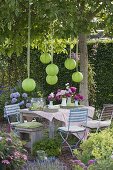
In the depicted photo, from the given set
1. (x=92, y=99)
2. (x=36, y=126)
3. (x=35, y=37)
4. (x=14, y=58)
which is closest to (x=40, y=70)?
(x=14, y=58)

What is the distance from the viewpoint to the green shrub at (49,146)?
6.29 metres

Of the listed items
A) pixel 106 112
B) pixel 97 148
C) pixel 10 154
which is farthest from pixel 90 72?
pixel 97 148

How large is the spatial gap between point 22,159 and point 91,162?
1515mm

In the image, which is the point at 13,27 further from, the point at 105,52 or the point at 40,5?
the point at 105,52

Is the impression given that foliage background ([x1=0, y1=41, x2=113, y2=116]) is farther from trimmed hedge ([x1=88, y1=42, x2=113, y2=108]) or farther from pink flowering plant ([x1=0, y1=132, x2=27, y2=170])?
pink flowering plant ([x1=0, y1=132, x2=27, y2=170])

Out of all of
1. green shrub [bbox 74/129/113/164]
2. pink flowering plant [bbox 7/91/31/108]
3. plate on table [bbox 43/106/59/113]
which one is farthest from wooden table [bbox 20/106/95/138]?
green shrub [bbox 74/129/113/164]

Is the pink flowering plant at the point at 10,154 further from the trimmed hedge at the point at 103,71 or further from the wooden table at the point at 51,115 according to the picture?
the trimmed hedge at the point at 103,71

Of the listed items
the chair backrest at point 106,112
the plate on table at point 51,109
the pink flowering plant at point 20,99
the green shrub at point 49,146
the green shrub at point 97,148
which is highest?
the green shrub at point 97,148

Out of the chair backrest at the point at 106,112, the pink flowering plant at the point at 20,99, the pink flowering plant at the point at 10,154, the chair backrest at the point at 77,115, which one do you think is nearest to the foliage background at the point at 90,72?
the pink flowering plant at the point at 20,99

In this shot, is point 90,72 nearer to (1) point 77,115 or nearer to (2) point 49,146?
(1) point 77,115

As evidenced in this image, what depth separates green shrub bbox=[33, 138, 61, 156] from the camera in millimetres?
6288

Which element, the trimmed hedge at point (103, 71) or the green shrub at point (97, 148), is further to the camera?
the trimmed hedge at point (103, 71)

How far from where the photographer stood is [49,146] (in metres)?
6.40

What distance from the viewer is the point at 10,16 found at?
412cm
